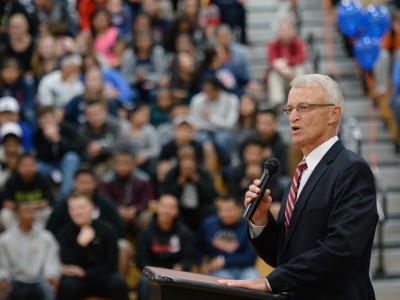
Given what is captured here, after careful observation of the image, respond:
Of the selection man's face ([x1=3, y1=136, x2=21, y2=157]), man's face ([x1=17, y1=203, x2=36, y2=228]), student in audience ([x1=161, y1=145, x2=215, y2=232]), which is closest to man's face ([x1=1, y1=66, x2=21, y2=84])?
man's face ([x1=3, y1=136, x2=21, y2=157])

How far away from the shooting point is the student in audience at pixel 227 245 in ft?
28.2

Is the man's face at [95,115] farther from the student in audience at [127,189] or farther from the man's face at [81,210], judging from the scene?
the man's face at [81,210]

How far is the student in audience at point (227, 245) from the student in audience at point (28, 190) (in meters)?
1.54

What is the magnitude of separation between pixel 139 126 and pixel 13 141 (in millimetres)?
1440

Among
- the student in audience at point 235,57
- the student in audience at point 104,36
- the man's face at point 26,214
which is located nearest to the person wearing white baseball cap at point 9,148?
the man's face at point 26,214

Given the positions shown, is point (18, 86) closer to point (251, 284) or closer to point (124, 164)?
point (124, 164)

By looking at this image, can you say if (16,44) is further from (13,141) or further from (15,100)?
(13,141)

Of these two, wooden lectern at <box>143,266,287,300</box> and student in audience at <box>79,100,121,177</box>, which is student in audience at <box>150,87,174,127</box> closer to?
student in audience at <box>79,100,121,177</box>

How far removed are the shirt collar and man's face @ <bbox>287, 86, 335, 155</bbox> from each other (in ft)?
0.21

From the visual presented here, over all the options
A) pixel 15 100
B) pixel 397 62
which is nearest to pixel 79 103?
pixel 15 100

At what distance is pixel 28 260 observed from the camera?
27.8 feet

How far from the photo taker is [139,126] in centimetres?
1045

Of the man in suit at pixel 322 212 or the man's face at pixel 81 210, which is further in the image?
the man's face at pixel 81 210

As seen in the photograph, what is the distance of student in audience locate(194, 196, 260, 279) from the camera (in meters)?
8.61
